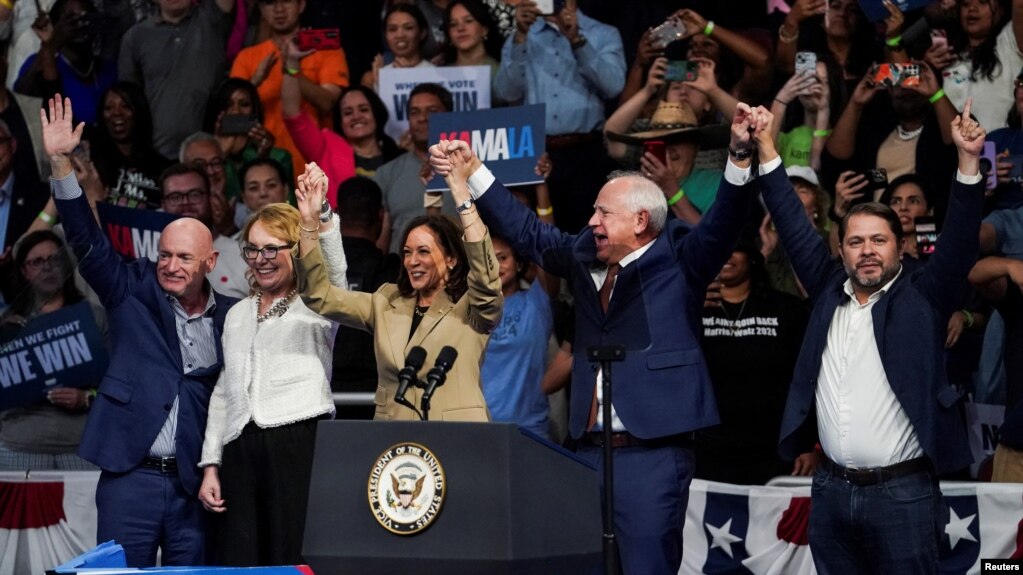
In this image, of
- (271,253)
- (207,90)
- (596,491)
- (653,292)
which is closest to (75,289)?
(207,90)

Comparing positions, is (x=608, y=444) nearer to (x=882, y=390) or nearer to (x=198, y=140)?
Answer: (x=882, y=390)

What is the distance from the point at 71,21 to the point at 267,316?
13.9 ft

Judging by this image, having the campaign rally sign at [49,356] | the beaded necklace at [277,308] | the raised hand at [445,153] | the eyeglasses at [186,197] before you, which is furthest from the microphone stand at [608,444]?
the eyeglasses at [186,197]

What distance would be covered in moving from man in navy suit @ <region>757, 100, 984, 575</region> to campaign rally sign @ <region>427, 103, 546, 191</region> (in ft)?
7.54

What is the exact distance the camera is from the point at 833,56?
7.86 metres

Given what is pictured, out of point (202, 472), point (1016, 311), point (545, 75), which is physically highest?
point (545, 75)

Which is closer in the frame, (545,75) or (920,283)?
(920,283)

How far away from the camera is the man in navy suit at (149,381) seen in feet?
17.1

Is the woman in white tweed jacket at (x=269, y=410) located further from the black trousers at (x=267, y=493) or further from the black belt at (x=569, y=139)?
the black belt at (x=569, y=139)

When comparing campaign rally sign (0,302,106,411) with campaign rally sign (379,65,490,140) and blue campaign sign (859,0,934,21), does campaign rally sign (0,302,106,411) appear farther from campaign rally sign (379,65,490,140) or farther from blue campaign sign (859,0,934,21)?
blue campaign sign (859,0,934,21)

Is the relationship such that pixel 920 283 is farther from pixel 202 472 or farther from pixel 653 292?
pixel 202 472

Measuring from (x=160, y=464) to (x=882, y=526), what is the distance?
2477 mm

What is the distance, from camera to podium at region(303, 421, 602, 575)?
3.82 m

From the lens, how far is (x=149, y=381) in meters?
5.30
